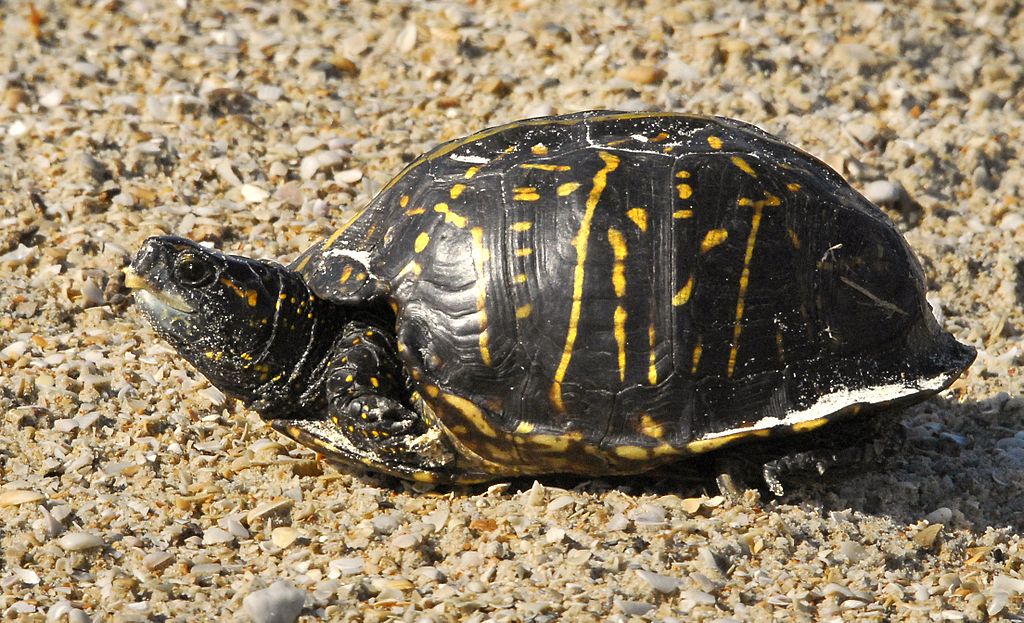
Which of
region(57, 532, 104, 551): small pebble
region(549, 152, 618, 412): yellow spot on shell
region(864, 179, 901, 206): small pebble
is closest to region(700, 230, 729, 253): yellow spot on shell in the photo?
region(549, 152, 618, 412): yellow spot on shell

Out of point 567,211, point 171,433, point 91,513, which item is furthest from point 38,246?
point 567,211

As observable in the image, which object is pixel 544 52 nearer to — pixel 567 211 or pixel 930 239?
pixel 930 239

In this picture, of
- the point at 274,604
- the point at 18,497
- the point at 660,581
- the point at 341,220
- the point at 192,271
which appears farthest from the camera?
the point at 341,220

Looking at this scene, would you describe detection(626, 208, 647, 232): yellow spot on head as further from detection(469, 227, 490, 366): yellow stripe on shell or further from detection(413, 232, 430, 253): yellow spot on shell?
detection(413, 232, 430, 253): yellow spot on shell

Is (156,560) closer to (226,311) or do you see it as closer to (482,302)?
(226,311)

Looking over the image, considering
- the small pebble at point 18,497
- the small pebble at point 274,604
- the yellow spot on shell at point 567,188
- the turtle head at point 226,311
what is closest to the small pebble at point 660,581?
the small pebble at point 274,604

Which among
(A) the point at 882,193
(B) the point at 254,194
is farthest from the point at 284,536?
(A) the point at 882,193
